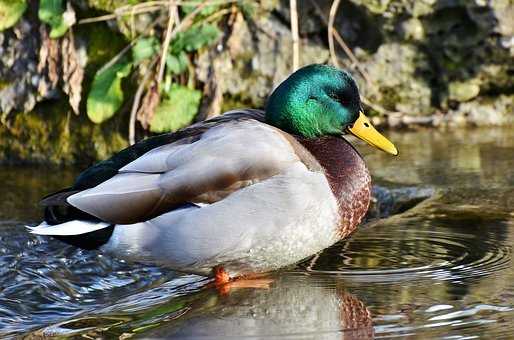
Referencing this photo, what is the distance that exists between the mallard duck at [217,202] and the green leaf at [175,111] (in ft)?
7.11

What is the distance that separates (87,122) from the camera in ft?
22.4

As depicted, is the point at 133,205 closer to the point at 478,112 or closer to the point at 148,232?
the point at 148,232

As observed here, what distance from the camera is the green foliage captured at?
6574 mm

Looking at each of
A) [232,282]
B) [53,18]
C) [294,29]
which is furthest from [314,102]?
[53,18]

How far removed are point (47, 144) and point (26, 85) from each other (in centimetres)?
40

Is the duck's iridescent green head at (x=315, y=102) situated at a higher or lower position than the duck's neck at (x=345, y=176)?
higher

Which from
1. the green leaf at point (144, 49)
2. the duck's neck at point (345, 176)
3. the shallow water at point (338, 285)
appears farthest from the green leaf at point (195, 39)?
the duck's neck at point (345, 176)

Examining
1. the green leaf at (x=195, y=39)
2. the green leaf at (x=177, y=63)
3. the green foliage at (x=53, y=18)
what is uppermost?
the green foliage at (x=53, y=18)

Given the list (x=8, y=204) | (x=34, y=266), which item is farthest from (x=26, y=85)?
(x=34, y=266)

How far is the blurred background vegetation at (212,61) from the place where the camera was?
6617mm

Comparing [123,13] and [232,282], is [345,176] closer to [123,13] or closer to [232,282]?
[232,282]

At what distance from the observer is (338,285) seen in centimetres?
416

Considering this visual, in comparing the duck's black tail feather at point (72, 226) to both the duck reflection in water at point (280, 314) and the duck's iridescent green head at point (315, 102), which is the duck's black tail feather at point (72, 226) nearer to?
the duck reflection in water at point (280, 314)

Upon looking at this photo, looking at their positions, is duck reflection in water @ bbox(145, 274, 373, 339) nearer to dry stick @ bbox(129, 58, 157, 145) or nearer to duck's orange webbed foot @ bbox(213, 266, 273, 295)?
duck's orange webbed foot @ bbox(213, 266, 273, 295)
